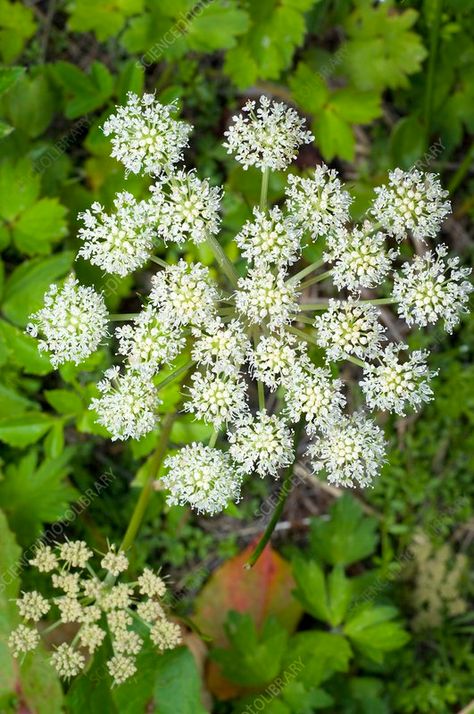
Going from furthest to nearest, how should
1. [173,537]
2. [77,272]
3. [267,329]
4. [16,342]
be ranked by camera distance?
[173,537] → [77,272] → [16,342] → [267,329]

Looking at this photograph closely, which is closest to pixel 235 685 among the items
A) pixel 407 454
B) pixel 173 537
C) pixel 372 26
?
pixel 173 537

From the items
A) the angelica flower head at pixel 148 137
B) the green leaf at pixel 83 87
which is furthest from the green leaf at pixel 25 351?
the green leaf at pixel 83 87

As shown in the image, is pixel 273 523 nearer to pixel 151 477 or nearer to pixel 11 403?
pixel 151 477

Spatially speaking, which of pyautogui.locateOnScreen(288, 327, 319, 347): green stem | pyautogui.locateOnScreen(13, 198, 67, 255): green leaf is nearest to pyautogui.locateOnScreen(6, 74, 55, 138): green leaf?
pyautogui.locateOnScreen(13, 198, 67, 255): green leaf

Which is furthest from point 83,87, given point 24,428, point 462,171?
point 462,171

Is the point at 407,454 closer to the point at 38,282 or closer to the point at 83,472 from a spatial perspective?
the point at 83,472
